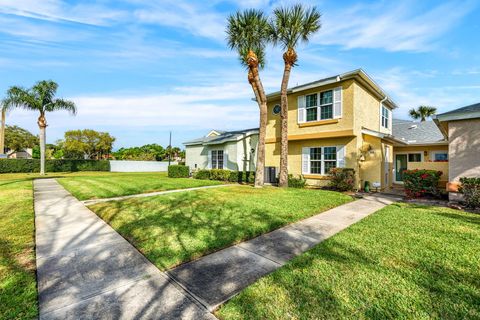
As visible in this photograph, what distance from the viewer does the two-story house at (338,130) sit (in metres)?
11.8

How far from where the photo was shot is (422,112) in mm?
33375

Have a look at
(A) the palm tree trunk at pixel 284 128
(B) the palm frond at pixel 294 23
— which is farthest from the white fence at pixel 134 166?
(B) the palm frond at pixel 294 23

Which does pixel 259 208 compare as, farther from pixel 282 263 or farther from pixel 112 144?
pixel 112 144

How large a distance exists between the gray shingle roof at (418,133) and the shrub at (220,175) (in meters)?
11.5

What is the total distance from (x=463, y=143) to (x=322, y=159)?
5953 millimetres

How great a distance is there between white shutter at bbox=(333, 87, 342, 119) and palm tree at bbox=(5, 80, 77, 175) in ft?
81.5

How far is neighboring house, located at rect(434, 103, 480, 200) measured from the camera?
7.87 m

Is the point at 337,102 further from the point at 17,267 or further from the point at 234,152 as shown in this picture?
the point at 17,267

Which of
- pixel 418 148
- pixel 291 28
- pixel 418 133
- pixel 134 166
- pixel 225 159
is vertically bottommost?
pixel 134 166

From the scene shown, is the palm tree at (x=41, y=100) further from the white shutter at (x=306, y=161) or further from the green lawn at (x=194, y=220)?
the white shutter at (x=306, y=161)

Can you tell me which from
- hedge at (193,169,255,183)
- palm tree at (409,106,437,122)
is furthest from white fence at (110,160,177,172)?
palm tree at (409,106,437,122)

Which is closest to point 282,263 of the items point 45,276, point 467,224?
point 45,276

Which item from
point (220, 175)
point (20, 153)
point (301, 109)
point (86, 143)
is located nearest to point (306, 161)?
point (301, 109)

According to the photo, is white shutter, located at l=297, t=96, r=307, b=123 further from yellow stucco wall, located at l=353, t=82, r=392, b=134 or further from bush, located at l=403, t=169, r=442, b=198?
bush, located at l=403, t=169, r=442, b=198
